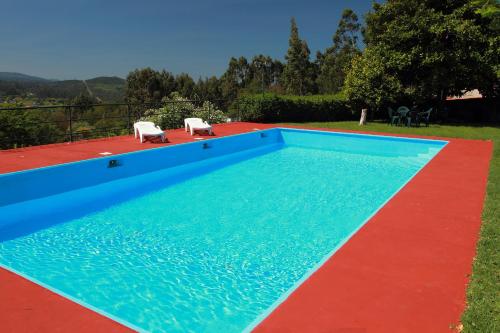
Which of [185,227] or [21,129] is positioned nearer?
[185,227]

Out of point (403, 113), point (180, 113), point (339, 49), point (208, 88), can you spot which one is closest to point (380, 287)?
point (180, 113)

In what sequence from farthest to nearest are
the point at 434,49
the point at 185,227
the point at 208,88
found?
the point at 208,88
the point at 434,49
the point at 185,227

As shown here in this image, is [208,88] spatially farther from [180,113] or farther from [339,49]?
[180,113]

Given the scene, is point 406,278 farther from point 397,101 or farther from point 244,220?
point 397,101

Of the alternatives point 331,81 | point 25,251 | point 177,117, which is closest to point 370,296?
point 25,251

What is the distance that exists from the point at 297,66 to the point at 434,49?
109 feet

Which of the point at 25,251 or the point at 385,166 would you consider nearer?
the point at 25,251

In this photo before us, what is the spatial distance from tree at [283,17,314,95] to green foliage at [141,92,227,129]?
112ft

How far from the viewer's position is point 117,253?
477cm

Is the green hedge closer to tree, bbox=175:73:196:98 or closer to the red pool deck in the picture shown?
the red pool deck

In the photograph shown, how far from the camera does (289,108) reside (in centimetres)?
1831

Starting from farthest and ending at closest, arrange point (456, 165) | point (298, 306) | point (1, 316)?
point (456, 165), point (298, 306), point (1, 316)

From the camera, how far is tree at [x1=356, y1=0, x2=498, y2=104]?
16.1 meters

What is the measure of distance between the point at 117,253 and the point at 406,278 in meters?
3.52
